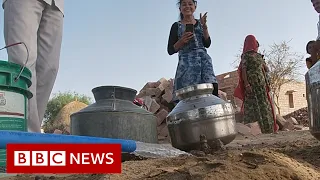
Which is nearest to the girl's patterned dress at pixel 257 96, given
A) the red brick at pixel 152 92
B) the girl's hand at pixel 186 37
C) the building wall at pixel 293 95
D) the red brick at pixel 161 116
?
the girl's hand at pixel 186 37

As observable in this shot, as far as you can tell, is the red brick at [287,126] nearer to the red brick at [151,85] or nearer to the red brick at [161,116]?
the red brick at [161,116]

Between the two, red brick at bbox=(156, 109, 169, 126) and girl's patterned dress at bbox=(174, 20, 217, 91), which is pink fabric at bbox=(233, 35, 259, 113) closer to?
girl's patterned dress at bbox=(174, 20, 217, 91)

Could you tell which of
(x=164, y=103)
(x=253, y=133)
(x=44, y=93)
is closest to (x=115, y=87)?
(x=44, y=93)

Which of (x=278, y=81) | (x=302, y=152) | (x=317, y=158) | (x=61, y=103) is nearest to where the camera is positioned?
(x=317, y=158)

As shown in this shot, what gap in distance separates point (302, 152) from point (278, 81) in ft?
66.2

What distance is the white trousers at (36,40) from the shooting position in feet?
9.71

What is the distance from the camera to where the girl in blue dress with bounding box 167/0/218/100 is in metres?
4.15

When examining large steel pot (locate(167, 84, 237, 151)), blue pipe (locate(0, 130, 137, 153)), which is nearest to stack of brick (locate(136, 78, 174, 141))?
large steel pot (locate(167, 84, 237, 151))

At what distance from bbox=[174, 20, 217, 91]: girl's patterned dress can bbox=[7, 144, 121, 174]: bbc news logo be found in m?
2.40

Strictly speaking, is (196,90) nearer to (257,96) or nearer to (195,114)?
(195,114)

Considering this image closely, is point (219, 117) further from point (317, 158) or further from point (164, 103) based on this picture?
point (164, 103)

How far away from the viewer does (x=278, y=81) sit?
21500mm

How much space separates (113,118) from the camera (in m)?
3.20

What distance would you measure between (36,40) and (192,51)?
165 centimetres
